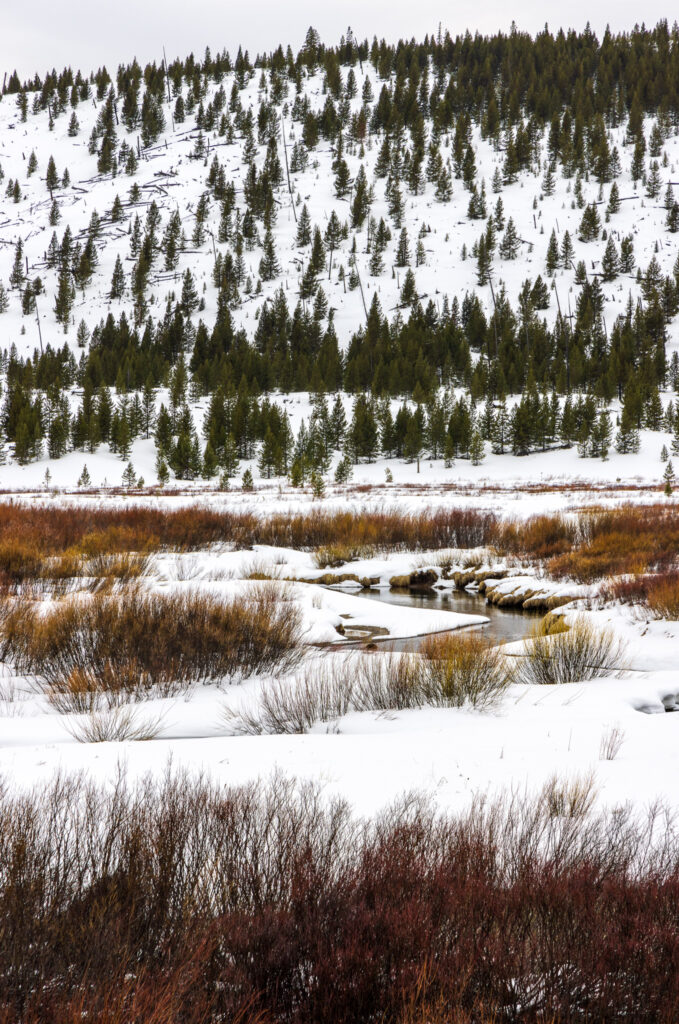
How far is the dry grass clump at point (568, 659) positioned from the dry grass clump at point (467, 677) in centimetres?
106

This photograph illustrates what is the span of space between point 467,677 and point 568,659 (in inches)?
76.3

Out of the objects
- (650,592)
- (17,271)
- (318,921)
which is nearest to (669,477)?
(650,592)

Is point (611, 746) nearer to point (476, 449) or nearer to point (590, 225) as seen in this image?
point (476, 449)

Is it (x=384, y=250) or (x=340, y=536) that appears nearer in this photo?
(x=340, y=536)

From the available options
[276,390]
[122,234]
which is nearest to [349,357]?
[276,390]

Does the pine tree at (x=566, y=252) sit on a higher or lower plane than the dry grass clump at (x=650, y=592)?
higher

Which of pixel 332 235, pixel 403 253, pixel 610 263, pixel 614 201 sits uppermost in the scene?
pixel 614 201

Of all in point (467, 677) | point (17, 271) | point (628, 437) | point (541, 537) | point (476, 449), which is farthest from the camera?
point (17, 271)

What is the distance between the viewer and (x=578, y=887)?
204cm

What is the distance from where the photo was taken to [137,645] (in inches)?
257

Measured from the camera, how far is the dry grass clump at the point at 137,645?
5.89 m

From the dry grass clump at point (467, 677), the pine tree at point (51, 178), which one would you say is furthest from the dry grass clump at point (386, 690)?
the pine tree at point (51, 178)

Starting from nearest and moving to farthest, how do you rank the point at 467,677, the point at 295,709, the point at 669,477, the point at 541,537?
the point at 295,709, the point at 467,677, the point at 541,537, the point at 669,477

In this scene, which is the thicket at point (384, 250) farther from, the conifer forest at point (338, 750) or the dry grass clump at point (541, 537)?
the dry grass clump at point (541, 537)
